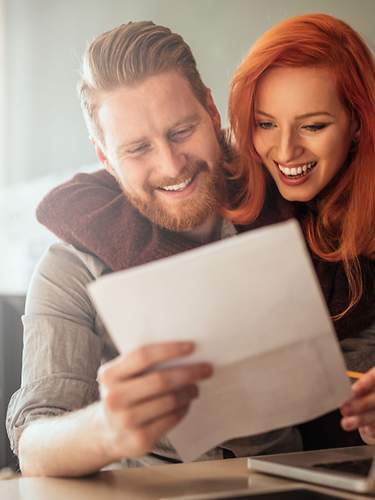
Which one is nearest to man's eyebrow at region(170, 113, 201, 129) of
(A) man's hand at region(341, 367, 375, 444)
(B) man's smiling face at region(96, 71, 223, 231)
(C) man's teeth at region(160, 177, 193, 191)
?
(B) man's smiling face at region(96, 71, 223, 231)

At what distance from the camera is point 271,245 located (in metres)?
1.02

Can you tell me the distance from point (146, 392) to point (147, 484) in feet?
0.72

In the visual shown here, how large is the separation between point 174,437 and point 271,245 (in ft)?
1.13

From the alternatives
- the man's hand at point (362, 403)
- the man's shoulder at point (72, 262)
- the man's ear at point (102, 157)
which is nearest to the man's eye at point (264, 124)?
the man's ear at point (102, 157)

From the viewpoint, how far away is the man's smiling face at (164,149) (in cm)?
167

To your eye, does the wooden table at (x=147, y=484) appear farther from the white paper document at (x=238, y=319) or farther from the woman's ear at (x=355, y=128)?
the woman's ear at (x=355, y=128)

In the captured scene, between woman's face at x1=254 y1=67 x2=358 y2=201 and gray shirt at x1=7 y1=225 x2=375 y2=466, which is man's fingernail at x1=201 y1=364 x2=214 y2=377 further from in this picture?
woman's face at x1=254 y1=67 x2=358 y2=201

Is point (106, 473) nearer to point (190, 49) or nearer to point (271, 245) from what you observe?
point (271, 245)

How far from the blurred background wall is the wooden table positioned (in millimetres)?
750

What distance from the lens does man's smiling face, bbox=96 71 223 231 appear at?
1674mm

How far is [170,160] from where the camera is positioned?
66.2 inches

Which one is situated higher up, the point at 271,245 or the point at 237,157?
the point at 237,157

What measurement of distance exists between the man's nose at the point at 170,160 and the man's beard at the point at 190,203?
0.03 m

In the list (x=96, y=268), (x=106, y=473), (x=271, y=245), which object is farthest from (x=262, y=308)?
(x=96, y=268)
